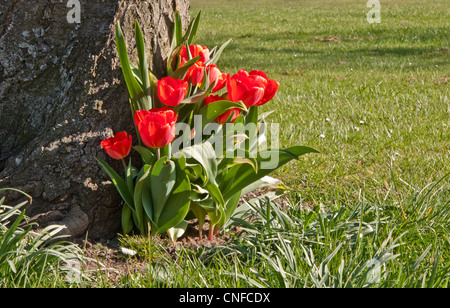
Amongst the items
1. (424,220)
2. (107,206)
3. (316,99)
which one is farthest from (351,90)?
(107,206)

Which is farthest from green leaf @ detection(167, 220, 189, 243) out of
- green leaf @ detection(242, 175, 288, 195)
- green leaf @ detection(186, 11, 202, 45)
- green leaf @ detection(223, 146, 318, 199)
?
green leaf @ detection(186, 11, 202, 45)

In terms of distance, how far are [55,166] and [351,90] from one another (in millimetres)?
3669

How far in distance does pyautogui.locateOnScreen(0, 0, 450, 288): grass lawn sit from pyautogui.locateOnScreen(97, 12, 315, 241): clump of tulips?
0.15 m

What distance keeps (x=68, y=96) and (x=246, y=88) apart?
33.9 inches

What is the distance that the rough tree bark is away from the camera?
259 cm

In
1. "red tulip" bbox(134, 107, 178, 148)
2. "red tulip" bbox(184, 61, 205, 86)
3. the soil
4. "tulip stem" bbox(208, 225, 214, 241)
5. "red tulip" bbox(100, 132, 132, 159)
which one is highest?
"red tulip" bbox(184, 61, 205, 86)

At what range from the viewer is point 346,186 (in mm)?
3297

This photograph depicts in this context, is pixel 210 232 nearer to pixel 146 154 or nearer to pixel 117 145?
pixel 146 154


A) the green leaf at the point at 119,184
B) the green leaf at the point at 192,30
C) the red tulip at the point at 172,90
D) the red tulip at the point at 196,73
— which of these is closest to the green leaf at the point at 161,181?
the green leaf at the point at 119,184

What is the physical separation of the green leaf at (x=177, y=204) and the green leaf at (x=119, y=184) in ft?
0.52

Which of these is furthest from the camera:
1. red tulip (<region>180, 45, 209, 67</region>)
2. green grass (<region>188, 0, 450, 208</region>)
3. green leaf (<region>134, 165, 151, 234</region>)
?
green grass (<region>188, 0, 450, 208</region>)

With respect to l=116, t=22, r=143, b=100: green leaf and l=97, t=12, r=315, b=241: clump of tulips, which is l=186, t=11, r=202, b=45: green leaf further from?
l=116, t=22, r=143, b=100: green leaf

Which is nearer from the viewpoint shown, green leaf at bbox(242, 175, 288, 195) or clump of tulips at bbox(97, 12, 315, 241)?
clump of tulips at bbox(97, 12, 315, 241)
